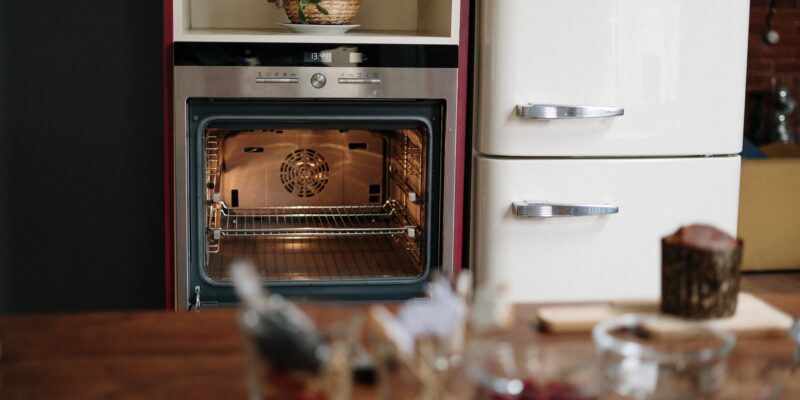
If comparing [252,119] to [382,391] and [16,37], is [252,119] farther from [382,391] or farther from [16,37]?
[382,391]

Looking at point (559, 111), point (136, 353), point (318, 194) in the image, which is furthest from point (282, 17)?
point (136, 353)

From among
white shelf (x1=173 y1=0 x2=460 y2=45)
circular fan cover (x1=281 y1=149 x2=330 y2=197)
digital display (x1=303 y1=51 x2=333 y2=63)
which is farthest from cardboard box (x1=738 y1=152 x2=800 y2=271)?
digital display (x1=303 y1=51 x2=333 y2=63)

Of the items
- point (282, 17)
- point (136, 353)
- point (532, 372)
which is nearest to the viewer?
point (532, 372)

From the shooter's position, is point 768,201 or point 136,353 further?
point 768,201

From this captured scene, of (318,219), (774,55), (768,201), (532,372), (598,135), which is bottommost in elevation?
(768,201)

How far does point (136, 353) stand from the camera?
1.36 meters

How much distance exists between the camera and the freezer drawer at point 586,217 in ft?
9.24

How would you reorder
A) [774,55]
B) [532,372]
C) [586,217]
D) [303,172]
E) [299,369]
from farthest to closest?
[774,55], [303,172], [586,217], [532,372], [299,369]

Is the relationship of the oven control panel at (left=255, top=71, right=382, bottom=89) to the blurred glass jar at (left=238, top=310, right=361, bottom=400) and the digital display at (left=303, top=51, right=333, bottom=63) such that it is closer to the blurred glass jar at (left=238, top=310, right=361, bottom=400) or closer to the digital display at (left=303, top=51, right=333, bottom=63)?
the digital display at (left=303, top=51, right=333, bottom=63)

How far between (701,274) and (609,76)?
1406mm

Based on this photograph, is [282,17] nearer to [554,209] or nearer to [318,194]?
[318,194]

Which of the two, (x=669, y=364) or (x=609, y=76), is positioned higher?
(x=609, y=76)

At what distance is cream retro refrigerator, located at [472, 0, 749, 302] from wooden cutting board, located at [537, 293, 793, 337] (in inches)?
49.7

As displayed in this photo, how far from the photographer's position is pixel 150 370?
1.30 meters
